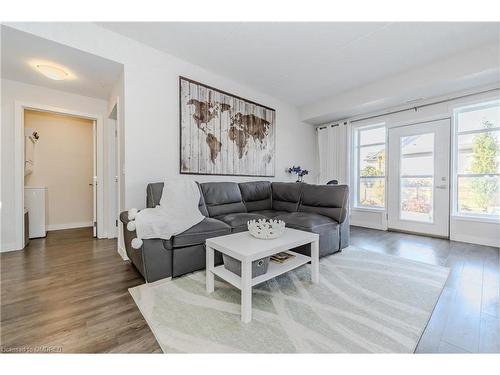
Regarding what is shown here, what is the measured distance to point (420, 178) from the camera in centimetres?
373

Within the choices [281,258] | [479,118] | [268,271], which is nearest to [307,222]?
[281,258]

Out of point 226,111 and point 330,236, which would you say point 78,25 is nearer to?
point 226,111

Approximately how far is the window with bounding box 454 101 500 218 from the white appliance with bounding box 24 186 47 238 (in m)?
6.65

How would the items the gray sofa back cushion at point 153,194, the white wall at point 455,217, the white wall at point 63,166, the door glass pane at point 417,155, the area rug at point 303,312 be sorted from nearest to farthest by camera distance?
1. the area rug at point 303,312
2. the gray sofa back cushion at point 153,194
3. the white wall at point 455,217
4. the door glass pane at point 417,155
5. the white wall at point 63,166

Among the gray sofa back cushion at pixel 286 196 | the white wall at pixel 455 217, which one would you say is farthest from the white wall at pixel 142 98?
the white wall at pixel 455 217

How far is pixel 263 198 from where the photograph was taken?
3.56 metres

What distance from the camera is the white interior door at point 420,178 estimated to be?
347 cm

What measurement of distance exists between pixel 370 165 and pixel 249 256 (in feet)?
13.2

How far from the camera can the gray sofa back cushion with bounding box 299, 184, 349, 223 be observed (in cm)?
279

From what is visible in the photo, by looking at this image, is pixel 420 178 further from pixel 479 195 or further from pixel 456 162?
pixel 479 195

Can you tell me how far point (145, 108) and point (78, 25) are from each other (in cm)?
92

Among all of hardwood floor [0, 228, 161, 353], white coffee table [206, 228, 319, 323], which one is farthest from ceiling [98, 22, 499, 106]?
hardwood floor [0, 228, 161, 353]

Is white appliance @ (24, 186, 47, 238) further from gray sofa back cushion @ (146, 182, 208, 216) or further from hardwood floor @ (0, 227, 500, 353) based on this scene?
gray sofa back cushion @ (146, 182, 208, 216)

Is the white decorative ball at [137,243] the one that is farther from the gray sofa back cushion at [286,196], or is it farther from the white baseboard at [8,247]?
the white baseboard at [8,247]
